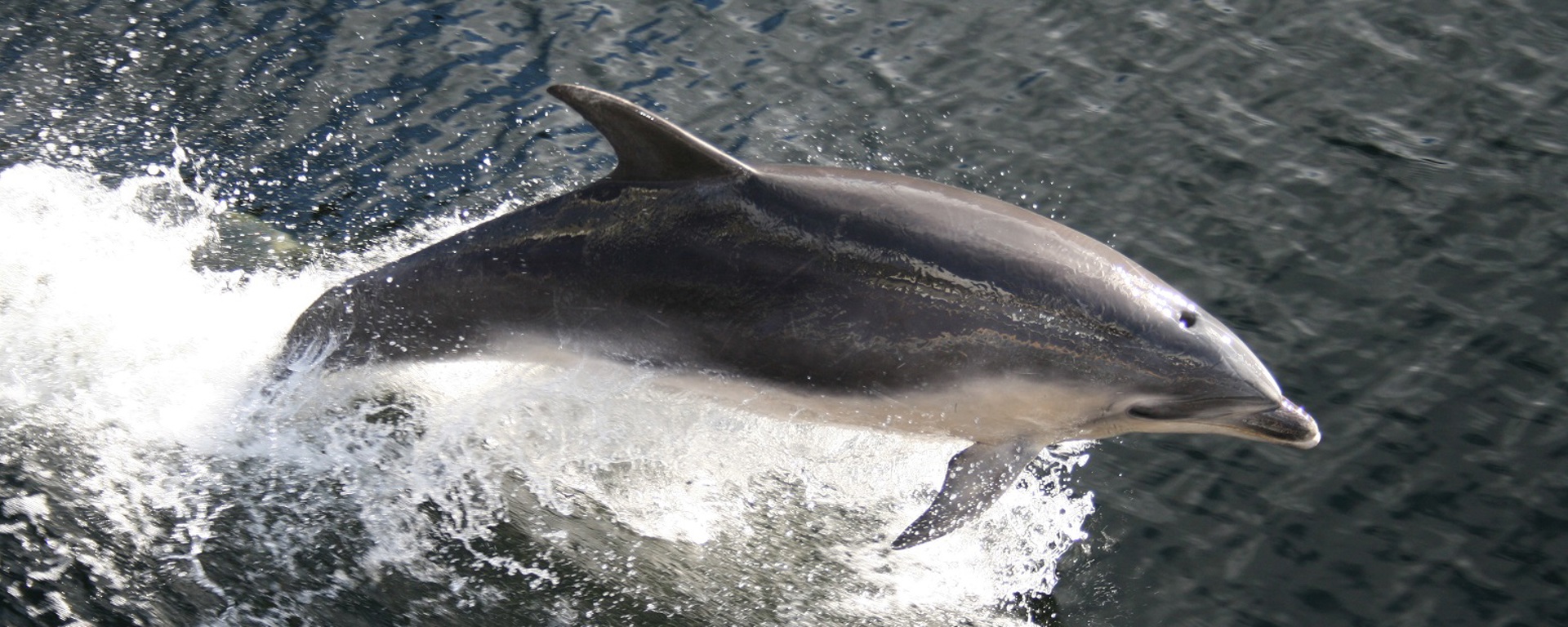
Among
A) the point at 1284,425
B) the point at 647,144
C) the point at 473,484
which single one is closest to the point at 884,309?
the point at 647,144

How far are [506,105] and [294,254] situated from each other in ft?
7.38

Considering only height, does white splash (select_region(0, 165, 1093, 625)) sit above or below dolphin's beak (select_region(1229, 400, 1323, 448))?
below

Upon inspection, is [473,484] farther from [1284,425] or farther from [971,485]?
[1284,425]

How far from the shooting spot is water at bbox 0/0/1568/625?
732 cm

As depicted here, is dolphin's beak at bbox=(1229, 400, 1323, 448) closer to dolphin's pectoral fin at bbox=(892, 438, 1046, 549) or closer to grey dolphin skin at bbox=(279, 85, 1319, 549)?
grey dolphin skin at bbox=(279, 85, 1319, 549)

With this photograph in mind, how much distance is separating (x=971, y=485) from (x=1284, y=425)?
5.00ft

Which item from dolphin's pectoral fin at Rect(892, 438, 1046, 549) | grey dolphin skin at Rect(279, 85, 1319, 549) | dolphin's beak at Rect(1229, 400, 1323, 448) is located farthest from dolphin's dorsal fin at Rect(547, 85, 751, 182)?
dolphin's beak at Rect(1229, 400, 1323, 448)

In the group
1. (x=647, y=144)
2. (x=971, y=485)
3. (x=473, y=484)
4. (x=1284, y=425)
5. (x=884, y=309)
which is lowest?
(x=473, y=484)

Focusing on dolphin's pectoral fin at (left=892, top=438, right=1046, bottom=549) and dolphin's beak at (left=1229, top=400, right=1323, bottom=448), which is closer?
dolphin's beak at (left=1229, top=400, right=1323, bottom=448)

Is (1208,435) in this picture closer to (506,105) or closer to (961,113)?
(961,113)

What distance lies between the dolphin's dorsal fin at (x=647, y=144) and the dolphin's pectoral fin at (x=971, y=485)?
6.07ft

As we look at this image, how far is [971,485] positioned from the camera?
6.80 m

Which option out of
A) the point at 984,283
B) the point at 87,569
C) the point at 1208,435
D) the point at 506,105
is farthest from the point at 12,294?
the point at 1208,435

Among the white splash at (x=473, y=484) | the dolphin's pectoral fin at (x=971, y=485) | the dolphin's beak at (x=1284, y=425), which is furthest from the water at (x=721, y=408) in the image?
the dolphin's beak at (x=1284, y=425)
